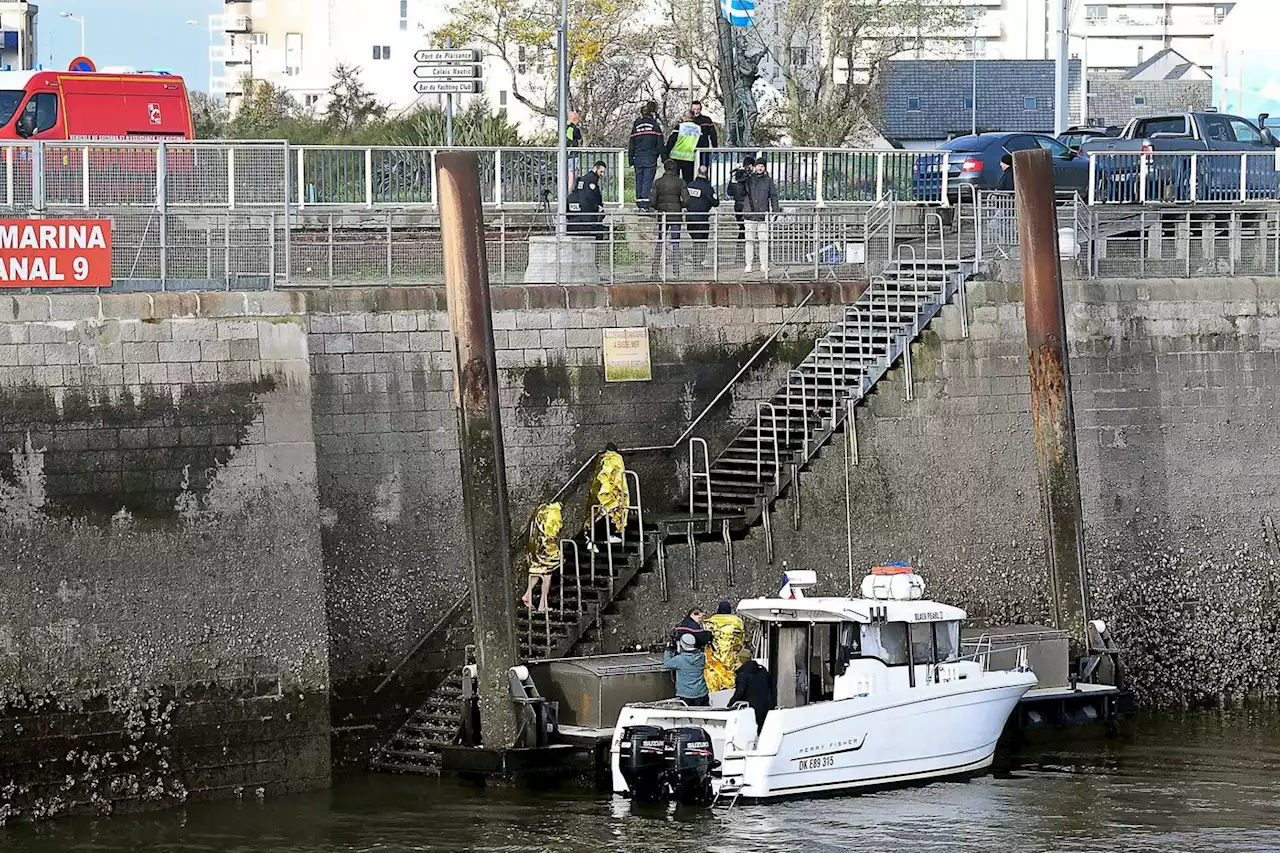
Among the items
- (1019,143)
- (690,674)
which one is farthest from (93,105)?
(690,674)

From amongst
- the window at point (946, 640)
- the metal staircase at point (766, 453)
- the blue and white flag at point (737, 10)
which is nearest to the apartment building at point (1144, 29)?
the blue and white flag at point (737, 10)

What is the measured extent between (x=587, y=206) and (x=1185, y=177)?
8977 millimetres

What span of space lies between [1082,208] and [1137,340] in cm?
178

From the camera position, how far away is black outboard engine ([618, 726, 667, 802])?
17516 mm

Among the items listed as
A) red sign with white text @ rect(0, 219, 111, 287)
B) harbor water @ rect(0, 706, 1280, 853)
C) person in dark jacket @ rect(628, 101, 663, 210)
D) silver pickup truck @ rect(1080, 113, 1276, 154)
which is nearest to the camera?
harbor water @ rect(0, 706, 1280, 853)

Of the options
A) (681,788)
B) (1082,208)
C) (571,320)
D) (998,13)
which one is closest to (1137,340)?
(1082,208)

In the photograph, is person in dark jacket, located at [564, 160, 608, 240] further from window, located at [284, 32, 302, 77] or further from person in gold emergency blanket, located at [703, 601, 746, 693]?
window, located at [284, 32, 302, 77]

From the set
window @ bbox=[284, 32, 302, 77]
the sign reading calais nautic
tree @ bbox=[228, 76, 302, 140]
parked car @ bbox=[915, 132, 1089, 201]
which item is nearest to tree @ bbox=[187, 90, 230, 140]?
tree @ bbox=[228, 76, 302, 140]

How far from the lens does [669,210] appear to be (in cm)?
2442

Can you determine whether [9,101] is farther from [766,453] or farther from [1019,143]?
[1019,143]

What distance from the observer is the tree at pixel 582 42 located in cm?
5641

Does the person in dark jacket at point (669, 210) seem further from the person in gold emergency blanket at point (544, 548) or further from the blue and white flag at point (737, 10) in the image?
the blue and white flag at point (737, 10)

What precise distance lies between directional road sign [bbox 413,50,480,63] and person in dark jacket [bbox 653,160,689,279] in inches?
106

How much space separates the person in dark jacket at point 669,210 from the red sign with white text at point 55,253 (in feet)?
21.0
